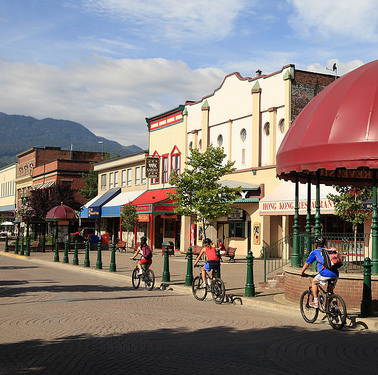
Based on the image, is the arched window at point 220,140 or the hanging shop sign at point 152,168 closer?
the arched window at point 220,140

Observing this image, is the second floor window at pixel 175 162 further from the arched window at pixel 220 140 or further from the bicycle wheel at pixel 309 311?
the bicycle wheel at pixel 309 311

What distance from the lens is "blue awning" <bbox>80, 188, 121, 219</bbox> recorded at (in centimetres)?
5403

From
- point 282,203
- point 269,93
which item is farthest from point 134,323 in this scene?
point 269,93

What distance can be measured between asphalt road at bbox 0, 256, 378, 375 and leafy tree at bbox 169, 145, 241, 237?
15069mm

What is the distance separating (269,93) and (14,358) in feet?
93.8

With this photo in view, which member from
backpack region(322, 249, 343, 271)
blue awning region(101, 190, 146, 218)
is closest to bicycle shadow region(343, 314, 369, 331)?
backpack region(322, 249, 343, 271)

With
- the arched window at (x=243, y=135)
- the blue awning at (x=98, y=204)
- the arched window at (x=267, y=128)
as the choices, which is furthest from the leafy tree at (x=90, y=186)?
the arched window at (x=267, y=128)

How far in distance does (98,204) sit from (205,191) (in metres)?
25.7

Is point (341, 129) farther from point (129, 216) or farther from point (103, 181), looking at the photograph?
point (103, 181)

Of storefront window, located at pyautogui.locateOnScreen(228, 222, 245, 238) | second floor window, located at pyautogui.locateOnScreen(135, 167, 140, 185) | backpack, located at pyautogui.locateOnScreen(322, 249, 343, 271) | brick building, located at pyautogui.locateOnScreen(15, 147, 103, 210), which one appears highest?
brick building, located at pyautogui.locateOnScreen(15, 147, 103, 210)

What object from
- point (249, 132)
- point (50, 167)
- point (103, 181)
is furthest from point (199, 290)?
point (50, 167)

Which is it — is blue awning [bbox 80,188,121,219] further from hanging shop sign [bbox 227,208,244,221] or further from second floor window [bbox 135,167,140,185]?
hanging shop sign [bbox 227,208,244,221]

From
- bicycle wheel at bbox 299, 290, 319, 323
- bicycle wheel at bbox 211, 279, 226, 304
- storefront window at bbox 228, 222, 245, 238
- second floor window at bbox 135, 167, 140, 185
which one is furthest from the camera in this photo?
second floor window at bbox 135, 167, 140, 185

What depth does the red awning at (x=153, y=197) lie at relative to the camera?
143ft
